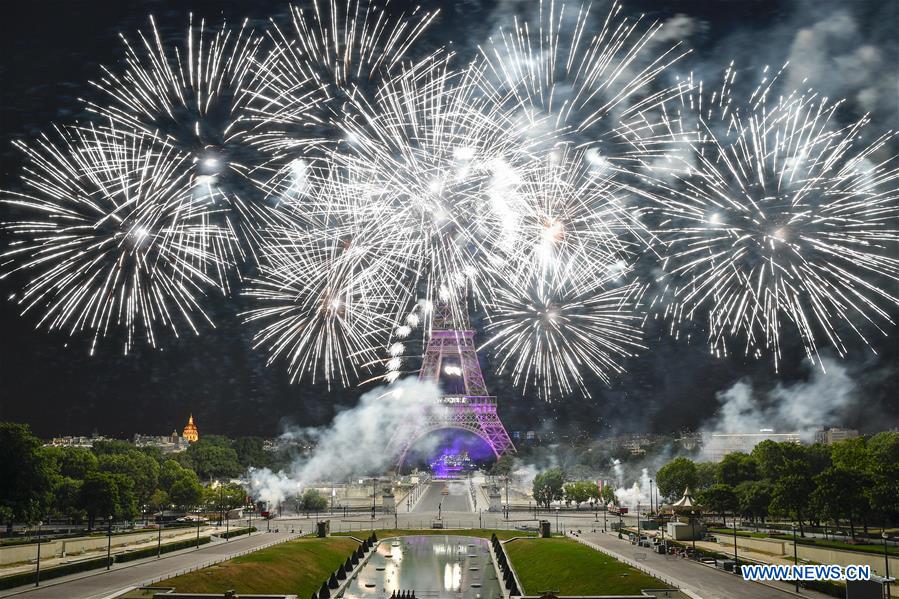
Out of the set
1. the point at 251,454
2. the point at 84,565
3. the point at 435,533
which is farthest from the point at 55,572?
the point at 251,454

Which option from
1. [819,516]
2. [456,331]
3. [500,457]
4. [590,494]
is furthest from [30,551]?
[500,457]

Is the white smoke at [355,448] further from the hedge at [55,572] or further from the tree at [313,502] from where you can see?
the hedge at [55,572]

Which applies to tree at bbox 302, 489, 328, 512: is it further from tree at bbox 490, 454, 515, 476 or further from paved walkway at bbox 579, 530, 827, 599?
paved walkway at bbox 579, 530, 827, 599

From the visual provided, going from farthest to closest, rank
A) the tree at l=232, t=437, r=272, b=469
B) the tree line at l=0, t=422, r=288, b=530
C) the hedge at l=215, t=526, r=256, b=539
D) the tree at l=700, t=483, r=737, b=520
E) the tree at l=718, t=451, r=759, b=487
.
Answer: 1. the tree at l=232, t=437, r=272, b=469
2. the tree at l=718, t=451, r=759, b=487
3. the tree at l=700, t=483, r=737, b=520
4. the hedge at l=215, t=526, r=256, b=539
5. the tree line at l=0, t=422, r=288, b=530

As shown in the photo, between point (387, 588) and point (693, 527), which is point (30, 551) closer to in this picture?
point (387, 588)

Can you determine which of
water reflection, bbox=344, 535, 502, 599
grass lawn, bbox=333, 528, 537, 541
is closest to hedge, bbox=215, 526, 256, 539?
grass lawn, bbox=333, 528, 537, 541

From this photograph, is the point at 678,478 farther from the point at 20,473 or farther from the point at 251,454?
the point at 251,454
